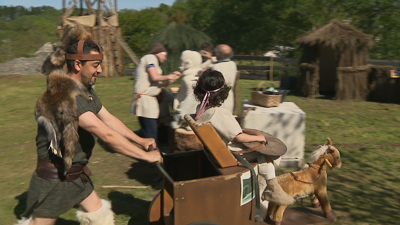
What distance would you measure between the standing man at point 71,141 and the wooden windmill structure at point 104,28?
14.0 m

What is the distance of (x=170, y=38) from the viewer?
12914mm

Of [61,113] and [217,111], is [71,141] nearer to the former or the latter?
[61,113]

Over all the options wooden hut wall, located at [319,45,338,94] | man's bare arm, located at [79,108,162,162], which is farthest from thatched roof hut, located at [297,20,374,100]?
man's bare arm, located at [79,108,162,162]

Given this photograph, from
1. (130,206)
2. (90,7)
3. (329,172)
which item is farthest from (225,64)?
(90,7)

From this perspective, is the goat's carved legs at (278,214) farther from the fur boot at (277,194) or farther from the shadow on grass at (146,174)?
the shadow on grass at (146,174)

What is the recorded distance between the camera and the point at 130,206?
183 inches

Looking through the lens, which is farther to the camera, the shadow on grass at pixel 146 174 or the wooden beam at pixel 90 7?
the wooden beam at pixel 90 7

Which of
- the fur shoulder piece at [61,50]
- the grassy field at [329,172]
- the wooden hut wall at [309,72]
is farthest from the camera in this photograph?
the wooden hut wall at [309,72]

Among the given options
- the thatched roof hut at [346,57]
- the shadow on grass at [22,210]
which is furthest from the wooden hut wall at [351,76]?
the shadow on grass at [22,210]

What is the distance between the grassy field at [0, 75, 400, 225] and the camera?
4.53 meters

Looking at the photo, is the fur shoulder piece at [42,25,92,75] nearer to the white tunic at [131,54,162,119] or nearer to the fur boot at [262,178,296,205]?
the fur boot at [262,178,296,205]

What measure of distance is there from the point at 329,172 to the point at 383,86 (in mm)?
6888

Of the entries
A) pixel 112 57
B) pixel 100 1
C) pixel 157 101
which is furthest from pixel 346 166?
pixel 100 1

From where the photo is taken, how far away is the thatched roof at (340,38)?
11.5 m
